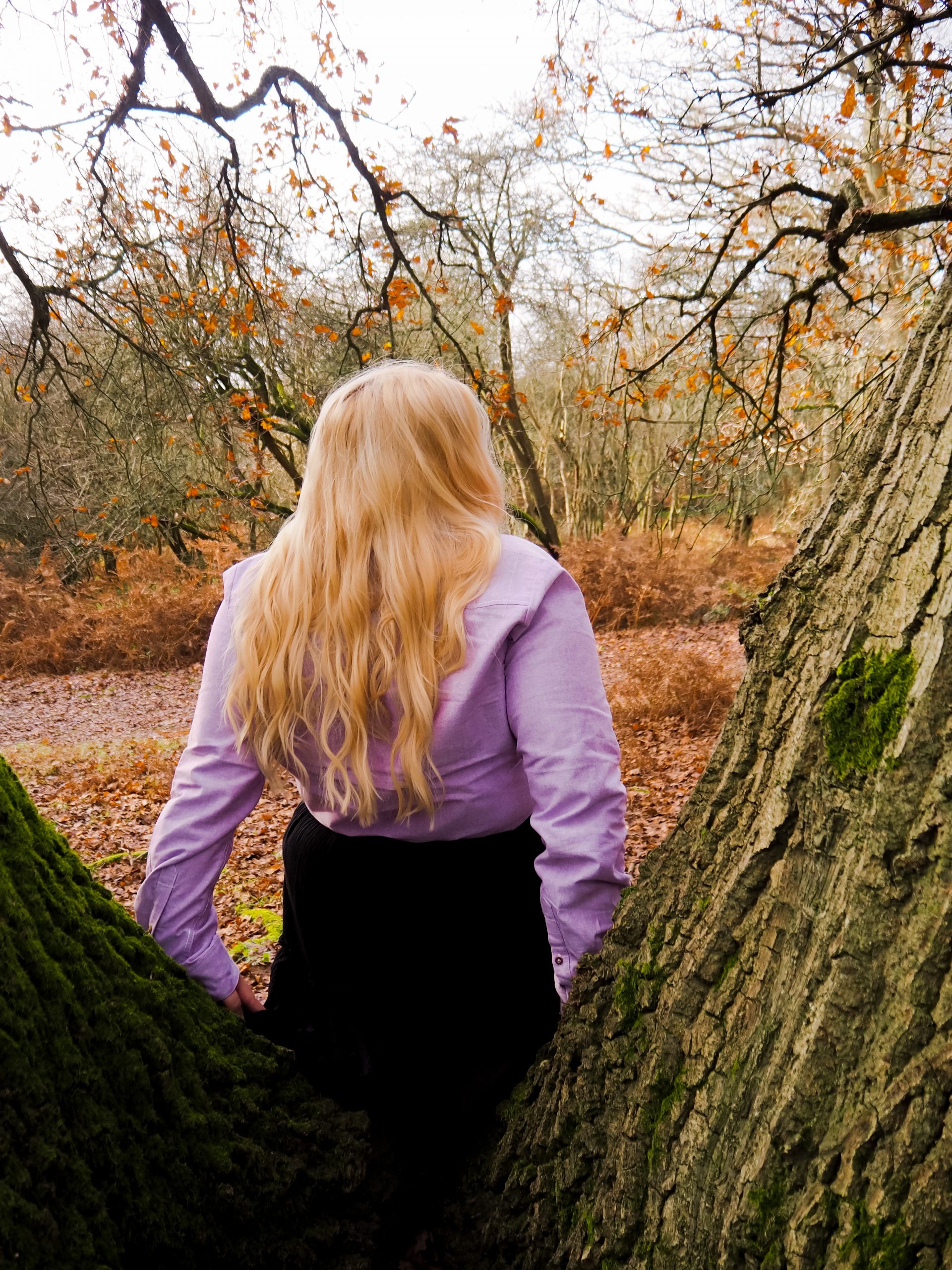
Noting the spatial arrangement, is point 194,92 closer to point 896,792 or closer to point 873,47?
point 873,47

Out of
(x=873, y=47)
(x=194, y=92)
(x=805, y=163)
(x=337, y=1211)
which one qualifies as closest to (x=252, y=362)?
(x=194, y=92)

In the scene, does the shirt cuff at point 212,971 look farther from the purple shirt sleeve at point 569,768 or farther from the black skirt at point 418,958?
the purple shirt sleeve at point 569,768

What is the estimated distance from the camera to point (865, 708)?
1.04m

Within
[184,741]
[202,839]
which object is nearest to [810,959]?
[202,839]

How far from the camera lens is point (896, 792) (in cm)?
99

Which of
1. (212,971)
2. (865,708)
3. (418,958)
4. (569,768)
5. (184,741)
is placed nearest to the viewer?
(865,708)

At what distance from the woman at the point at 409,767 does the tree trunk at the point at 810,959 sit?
28 cm

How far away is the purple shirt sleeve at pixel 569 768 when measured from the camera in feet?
5.00

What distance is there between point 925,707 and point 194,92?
Answer: 5704 mm

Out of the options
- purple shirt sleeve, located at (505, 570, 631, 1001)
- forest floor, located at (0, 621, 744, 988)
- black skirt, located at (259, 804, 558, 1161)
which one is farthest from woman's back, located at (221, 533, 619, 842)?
forest floor, located at (0, 621, 744, 988)

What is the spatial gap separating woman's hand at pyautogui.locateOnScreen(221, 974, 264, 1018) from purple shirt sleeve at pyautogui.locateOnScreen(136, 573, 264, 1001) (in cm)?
2

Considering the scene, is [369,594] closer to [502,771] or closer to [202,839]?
[502,771]

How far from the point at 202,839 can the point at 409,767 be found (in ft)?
1.54

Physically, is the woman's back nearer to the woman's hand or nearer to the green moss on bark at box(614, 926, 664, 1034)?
the green moss on bark at box(614, 926, 664, 1034)
